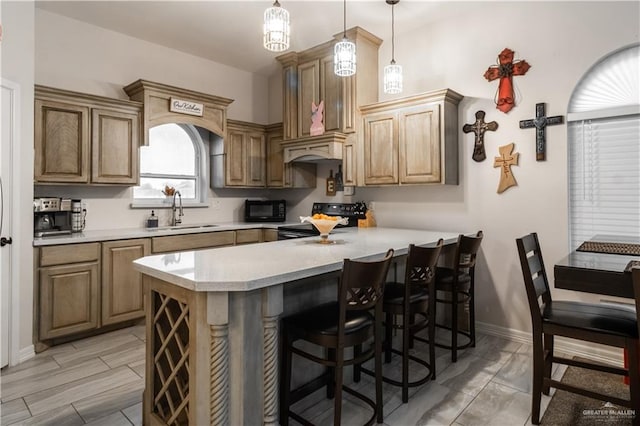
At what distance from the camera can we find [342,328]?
1.79m

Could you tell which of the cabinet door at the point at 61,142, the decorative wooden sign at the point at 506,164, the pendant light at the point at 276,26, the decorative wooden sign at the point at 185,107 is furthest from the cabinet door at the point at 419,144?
the cabinet door at the point at 61,142

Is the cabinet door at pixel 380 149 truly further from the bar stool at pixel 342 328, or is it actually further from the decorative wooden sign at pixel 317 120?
the bar stool at pixel 342 328

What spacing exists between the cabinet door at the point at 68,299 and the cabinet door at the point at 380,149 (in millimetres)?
2790

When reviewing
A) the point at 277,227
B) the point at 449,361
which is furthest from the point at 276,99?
the point at 449,361

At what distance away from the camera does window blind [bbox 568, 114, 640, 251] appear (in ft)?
9.36

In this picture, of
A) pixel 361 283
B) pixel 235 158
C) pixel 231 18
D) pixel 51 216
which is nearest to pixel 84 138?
pixel 51 216

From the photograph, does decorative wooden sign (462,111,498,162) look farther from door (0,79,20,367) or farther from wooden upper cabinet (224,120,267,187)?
door (0,79,20,367)

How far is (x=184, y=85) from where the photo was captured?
15.2ft

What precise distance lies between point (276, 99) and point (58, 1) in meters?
2.73

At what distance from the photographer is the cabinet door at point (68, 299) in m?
3.08

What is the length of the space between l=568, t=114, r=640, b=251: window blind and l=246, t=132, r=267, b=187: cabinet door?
348cm

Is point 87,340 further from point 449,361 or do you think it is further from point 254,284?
point 449,361

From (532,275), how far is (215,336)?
181 centimetres

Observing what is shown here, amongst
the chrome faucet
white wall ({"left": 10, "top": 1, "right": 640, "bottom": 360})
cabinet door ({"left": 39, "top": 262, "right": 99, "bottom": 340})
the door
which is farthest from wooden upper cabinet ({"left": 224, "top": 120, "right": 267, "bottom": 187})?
the door
